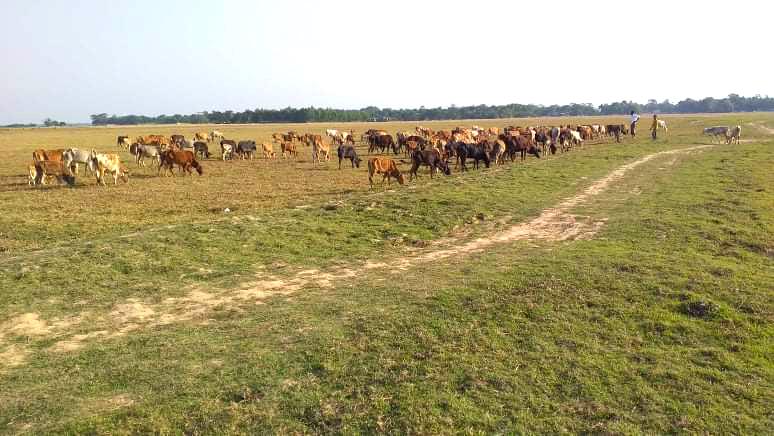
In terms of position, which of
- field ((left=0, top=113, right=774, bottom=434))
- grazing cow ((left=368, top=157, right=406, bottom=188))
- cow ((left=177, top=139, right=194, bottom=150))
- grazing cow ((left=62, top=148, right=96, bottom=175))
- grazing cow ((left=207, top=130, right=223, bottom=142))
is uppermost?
grazing cow ((left=207, top=130, right=223, bottom=142))

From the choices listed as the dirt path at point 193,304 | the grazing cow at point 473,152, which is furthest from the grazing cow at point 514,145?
the dirt path at point 193,304

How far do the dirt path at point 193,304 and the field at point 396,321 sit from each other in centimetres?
4

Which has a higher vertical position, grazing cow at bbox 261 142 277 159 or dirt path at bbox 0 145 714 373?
grazing cow at bbox 261 142 277 159

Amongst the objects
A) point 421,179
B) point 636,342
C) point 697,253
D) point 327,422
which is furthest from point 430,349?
point 421,179

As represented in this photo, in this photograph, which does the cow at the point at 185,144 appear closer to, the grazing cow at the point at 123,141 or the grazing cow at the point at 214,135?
the grazing cow at the point at 123,141

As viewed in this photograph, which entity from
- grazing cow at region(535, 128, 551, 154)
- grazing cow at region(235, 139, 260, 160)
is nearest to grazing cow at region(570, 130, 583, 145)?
grazing cow at region(535, 128, 551, 154)

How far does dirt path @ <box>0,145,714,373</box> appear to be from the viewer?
6.32m

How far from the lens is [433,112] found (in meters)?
162

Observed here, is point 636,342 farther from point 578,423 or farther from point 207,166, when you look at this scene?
point 207,166

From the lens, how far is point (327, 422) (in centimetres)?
462

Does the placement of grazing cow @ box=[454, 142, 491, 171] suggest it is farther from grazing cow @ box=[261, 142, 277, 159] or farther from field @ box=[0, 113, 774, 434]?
grazing cow @ box=[261, 142, 277, 159]

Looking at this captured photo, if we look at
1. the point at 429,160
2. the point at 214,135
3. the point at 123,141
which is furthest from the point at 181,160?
the point at 214,135

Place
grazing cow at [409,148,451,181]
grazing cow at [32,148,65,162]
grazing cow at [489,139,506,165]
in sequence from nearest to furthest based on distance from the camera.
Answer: grazing cow at [409,148,451,181], grazing cow at [32,148,65,162], grazing cow at [489,139,506,165]

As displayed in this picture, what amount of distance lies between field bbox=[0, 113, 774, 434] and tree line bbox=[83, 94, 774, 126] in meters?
121
